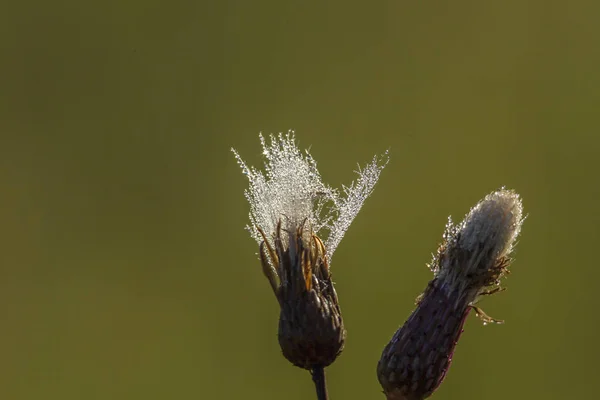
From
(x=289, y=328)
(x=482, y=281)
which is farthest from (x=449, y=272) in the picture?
(x=289, y=328)

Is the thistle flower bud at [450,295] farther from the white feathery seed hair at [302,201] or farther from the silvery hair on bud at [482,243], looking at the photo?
the white feathery seed hair at [302,201]

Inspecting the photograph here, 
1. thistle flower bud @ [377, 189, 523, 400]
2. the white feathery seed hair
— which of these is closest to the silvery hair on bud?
thistle flower bud @ [377, 189, 523, 400]

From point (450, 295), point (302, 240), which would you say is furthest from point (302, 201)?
point (450, 295)

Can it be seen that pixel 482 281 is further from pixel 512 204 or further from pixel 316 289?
pixel 316 289

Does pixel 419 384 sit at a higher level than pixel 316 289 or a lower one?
lower

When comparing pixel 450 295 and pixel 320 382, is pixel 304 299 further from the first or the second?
pixel 450 295

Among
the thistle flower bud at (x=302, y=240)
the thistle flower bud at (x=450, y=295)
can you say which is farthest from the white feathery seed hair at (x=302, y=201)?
the thistle flower bud at (x=450, y=295)

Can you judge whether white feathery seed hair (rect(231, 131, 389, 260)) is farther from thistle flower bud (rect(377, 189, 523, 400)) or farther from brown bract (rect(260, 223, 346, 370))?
Result: thistle flower bud (rect(377, 189, 523, 400))
